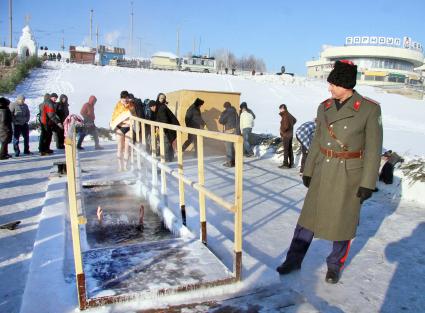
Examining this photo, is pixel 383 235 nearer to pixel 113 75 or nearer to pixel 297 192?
pixel 297 192

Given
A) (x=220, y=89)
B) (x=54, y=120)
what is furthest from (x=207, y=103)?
(x=220, y=89)

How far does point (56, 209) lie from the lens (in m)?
5.09

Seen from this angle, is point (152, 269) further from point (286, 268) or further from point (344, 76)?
point (344, 76)

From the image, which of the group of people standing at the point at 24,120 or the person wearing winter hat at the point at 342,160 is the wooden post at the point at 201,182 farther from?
the group of people standing at the point at 24,120

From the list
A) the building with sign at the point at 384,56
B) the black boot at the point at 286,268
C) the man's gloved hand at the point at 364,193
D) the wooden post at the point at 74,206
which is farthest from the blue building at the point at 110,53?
the man's gloved hand at the point at 364,193

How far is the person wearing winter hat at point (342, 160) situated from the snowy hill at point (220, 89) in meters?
12.1

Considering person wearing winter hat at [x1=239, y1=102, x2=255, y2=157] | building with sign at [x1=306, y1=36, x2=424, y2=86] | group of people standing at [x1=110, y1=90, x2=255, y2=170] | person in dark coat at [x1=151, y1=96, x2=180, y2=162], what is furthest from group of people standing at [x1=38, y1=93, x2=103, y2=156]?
building with sign at [x1=306, y1=36, x2=424, y2=86]

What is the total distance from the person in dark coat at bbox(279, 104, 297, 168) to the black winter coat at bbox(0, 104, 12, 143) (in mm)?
6305

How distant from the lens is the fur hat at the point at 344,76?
3143 millimetres

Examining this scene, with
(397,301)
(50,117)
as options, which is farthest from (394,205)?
(50,117)

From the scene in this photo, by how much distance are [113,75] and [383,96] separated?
76.9ft

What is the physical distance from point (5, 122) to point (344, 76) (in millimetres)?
8274

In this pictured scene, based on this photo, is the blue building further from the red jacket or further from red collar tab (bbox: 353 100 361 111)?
red collar tab (bbox: 353 100 361 111)

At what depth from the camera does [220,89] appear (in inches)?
1273
